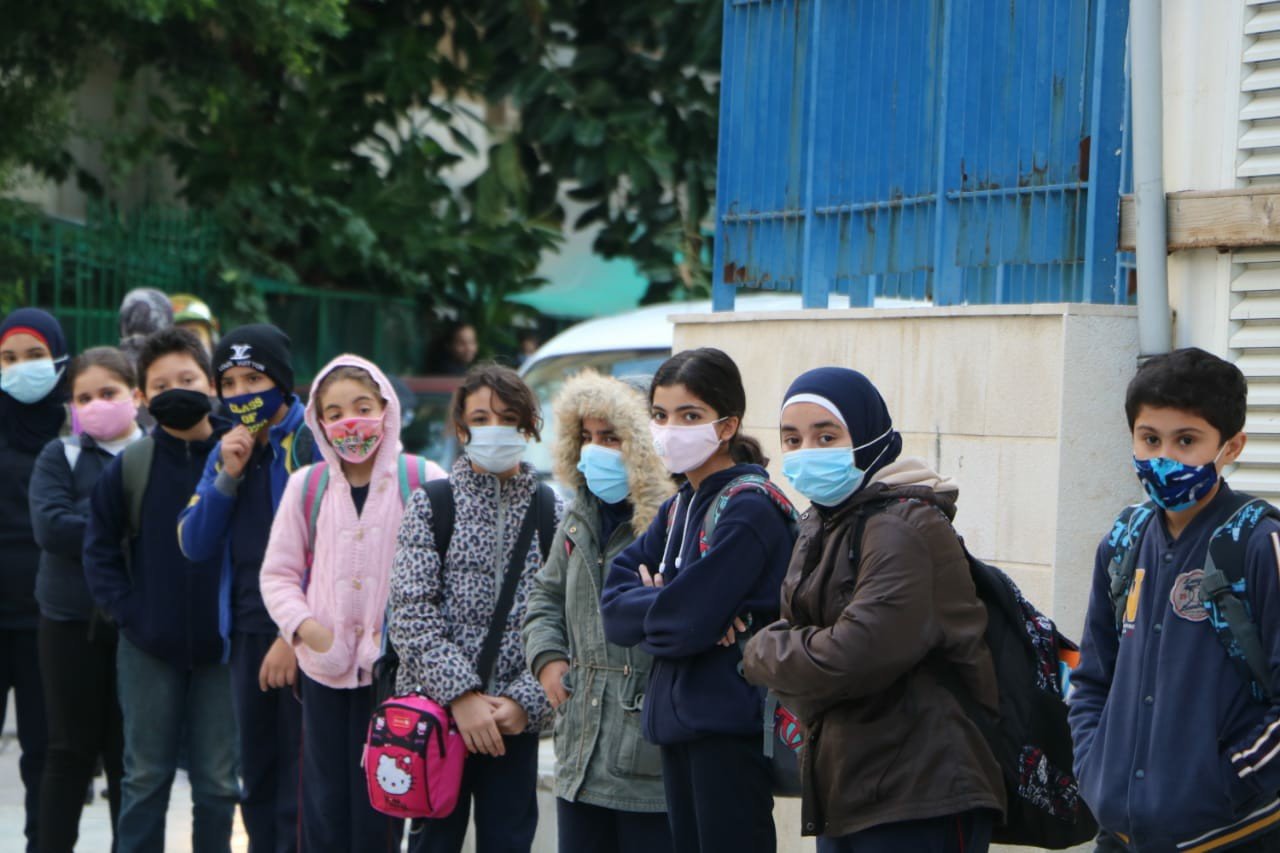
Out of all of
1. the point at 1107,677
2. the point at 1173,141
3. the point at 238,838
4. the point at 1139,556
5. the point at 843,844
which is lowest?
the point at 238,838

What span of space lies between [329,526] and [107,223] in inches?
408

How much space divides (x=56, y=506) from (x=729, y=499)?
3.18 meters

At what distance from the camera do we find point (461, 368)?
58.2 feet

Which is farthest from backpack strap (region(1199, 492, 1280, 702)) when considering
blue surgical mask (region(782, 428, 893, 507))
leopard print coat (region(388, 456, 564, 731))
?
leopard print coat (region(388, 456, 564, 731))

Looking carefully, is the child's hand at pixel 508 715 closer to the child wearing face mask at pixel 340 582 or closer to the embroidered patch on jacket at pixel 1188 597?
the child wearing face mask at pixel 340 582

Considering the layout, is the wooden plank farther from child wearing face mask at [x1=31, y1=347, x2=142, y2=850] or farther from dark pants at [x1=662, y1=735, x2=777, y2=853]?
child wearing face mask at [x1=31, y1=347, x2=142, y2=850]

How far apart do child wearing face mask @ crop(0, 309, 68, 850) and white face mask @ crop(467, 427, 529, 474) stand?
241cm

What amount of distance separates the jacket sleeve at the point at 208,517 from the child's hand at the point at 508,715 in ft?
4.45

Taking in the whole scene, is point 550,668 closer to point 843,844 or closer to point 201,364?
point 843,844

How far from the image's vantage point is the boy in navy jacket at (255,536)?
6224 mm

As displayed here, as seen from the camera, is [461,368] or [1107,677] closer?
[1107,677]

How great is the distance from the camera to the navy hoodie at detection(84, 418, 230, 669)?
252 inches

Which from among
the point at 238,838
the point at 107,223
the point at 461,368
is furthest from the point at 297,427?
the point at 461,368

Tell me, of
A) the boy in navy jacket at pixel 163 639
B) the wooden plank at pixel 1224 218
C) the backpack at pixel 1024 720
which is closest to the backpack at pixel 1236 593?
the backpack at pixel 1024 720
